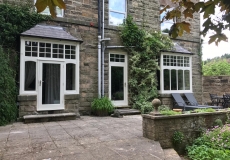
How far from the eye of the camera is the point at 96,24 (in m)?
8.55

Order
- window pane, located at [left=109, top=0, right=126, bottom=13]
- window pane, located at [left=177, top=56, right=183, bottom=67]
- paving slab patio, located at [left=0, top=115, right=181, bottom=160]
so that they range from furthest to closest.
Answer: window pane, located at [left=177, top=56, right=183, bottom=67], window pane, located at [left=109, top=0, right=126, bottom=13], paving slab patio, located at [left=0, top=115, right=181, bottom=160]

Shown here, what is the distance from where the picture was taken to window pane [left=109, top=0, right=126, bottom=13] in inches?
356

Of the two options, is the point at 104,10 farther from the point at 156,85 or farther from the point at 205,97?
the point at 205,97

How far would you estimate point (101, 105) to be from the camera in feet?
25.3

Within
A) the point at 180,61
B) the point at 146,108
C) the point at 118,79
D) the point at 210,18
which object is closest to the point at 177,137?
the point at 210,18

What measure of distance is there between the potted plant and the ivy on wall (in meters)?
2.86

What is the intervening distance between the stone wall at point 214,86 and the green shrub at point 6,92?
10210 mm

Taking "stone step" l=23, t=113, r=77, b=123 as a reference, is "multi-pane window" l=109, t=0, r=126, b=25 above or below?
above

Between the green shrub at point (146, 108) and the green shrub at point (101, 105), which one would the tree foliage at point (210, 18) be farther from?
the green shrub at point (146, 108)

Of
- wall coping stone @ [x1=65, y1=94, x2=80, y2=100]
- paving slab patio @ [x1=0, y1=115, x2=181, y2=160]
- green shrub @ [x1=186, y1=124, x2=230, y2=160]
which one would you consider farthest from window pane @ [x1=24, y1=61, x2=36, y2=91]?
green shrub @ [x1=186, y1=124, x2=230, y2=160]

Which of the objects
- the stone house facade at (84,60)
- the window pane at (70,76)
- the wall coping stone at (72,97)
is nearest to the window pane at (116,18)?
the stone house facade at (84,60)

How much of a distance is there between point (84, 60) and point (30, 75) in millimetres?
2222

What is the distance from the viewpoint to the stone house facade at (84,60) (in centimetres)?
693

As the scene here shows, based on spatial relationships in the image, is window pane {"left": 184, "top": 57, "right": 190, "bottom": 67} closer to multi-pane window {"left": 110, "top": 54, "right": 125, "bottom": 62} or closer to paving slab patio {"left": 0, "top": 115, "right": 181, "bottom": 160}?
multi-pane window {"left": 110, "top": 54, "right": 125, "bottom": 62}
